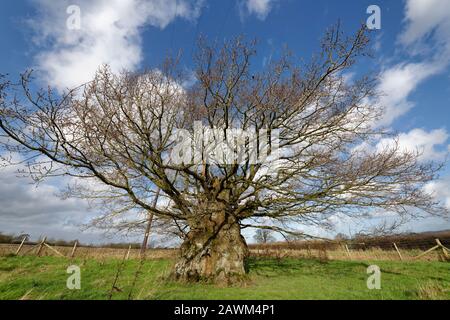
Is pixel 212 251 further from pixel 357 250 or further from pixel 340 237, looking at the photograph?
pixel 357 250

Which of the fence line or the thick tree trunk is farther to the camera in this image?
the fence line

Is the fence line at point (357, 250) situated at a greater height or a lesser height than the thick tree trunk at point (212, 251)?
greater

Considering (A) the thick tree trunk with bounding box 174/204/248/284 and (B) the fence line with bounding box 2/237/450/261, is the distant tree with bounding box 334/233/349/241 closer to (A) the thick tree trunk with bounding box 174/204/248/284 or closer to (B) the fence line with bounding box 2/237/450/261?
(A) the thick tree trunk with bounding box 174/204/248/284

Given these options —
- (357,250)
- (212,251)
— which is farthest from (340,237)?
(357,250)

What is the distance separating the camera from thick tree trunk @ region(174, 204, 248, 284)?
8.86 meters

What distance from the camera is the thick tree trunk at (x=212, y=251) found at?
8859mm

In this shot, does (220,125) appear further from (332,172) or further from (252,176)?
(332,172)

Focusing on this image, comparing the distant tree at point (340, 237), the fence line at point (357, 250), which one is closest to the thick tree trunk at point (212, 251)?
the distant tree at point (340, 237)

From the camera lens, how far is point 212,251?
9234 mm

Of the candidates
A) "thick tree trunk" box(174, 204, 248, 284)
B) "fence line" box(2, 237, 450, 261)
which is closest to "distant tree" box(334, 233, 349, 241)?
→ "thick tree trunk" box(174, 204, 248, 284)

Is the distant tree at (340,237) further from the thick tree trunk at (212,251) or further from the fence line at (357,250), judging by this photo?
the fence line at (357,250)
